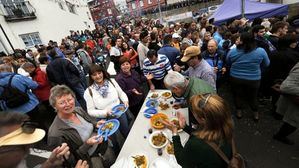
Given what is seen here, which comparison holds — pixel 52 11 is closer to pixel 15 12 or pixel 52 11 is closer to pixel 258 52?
pixel 15 12

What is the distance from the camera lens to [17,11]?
13.2 meters

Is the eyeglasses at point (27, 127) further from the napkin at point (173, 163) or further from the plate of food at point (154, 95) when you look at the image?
the plate of food at point (154, 95)

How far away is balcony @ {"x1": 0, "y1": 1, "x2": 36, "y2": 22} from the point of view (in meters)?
12.5

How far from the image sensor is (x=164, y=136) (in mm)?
2330

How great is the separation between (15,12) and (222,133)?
17.6m

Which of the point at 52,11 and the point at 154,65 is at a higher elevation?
the point at 52,11

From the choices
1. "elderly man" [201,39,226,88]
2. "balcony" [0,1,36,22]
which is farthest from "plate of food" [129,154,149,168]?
"balcony" [0,1,36,22]

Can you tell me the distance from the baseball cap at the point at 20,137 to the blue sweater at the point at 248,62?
11.4 ft

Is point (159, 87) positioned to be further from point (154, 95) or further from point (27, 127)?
point (27, 127)

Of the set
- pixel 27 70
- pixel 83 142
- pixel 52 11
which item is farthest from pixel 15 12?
pixel 83 142

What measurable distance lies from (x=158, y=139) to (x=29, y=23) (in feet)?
55.2

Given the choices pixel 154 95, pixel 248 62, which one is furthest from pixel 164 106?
pixel 248 62

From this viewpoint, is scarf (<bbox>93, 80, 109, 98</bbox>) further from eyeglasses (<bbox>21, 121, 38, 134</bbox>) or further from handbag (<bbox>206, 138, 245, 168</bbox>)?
handbag (<bbox>206, 138, 245, 168</bbox>)

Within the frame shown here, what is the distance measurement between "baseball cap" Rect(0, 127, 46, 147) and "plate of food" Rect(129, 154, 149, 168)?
1.19m
